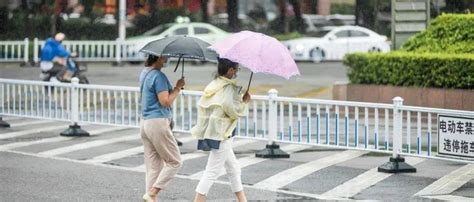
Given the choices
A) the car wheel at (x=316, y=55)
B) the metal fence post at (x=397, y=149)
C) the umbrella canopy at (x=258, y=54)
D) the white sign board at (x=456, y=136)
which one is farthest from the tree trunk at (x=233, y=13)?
the umbrella canopy at (x=258, y=54)

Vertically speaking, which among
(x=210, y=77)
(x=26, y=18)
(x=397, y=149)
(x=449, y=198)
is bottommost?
(x=449, y=198)

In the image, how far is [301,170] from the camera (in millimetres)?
15992

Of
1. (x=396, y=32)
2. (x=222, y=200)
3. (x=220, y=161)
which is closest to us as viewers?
(x=220, y=161)

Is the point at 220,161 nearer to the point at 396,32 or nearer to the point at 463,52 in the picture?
the point at 463,52

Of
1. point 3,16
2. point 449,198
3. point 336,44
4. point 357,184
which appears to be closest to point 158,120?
point 357,184

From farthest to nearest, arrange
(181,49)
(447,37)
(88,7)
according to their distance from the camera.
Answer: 1. (88,7)
2. (447,37)
3. (181,49)

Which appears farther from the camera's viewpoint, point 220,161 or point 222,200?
point 222,200

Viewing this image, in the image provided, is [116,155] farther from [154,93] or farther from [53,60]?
[53,60]

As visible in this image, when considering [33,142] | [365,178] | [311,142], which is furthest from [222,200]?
[33,142]

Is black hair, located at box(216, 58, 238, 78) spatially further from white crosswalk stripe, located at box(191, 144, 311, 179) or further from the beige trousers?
white crosswalk stripe, located at box(191, 144, 311, 179)

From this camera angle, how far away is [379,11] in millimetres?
47375

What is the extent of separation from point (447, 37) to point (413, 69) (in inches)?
49.4

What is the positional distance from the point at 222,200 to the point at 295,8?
33.5 meters

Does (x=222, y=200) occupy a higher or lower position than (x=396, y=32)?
lower
